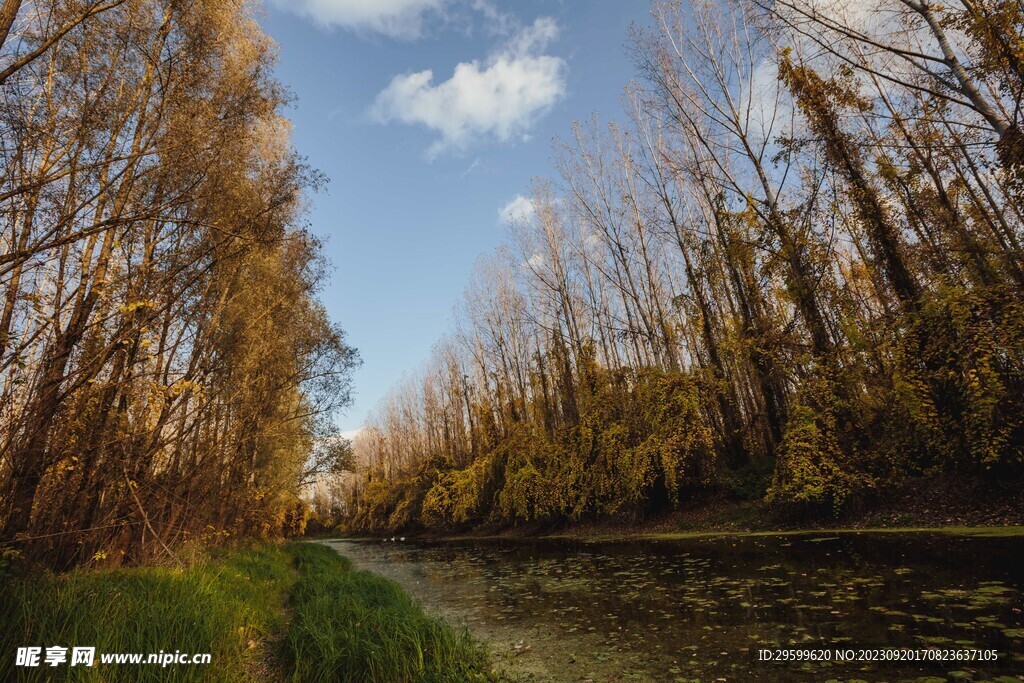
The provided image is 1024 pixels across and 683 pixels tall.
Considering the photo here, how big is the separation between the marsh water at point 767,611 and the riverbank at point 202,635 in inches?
33.3

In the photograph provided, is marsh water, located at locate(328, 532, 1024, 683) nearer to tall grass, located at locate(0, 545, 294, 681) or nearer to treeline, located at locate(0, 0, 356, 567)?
tall grass, located at locate(0, 545, 294, 681)

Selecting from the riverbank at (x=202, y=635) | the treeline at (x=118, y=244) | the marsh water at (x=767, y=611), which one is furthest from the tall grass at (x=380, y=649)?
the treeline at (x=118, y=244)

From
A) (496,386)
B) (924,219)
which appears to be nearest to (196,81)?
(924,219)

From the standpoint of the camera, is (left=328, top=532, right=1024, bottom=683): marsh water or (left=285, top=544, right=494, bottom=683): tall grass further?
(left=285, top=544, right=494, bottom=683): tall grass

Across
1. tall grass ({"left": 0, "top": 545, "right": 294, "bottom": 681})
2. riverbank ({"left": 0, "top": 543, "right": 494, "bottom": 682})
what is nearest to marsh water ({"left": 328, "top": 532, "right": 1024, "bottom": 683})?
riverbank ({"left": 0, "top": 543, "right": 494, "bottom": 682})

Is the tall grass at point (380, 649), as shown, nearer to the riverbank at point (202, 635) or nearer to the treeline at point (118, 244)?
the riverbank at point (202, 635)

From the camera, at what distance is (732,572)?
6.57 metres

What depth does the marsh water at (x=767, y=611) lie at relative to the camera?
10.5 feet

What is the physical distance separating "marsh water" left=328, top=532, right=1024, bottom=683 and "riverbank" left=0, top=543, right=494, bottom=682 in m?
0.85

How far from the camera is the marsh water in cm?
321

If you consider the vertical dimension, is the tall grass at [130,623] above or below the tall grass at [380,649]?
above

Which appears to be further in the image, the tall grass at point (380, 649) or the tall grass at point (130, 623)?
the tall grass at point (380, 649)

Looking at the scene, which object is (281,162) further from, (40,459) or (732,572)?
(732,572)

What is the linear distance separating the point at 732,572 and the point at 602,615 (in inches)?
97.7
